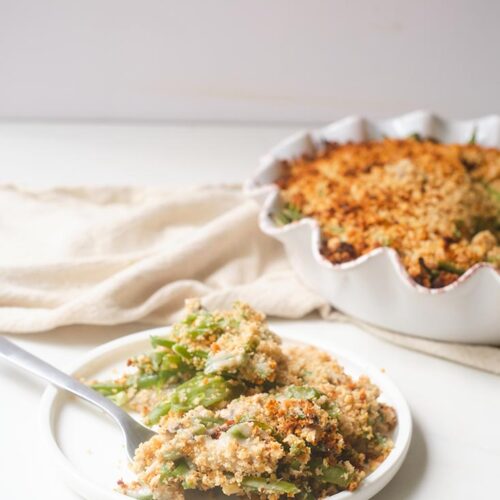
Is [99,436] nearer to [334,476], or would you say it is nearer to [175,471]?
[175,471]

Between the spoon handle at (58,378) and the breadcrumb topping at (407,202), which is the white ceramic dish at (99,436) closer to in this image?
the spoon handle at (58,378)

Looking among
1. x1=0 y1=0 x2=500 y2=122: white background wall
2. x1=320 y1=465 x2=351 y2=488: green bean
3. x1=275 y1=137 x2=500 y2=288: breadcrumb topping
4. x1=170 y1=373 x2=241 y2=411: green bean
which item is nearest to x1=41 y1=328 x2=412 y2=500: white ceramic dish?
x1=320 y1=465 x2=351 y2=488: green bean

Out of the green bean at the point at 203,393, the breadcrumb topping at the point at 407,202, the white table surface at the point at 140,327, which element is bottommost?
the white table surface at the point at 140,327

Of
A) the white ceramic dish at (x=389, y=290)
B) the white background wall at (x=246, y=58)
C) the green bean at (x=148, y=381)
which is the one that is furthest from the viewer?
the white background wall at (x=246, y=58)

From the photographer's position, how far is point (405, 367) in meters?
2.05

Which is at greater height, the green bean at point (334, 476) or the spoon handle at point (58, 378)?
the green bean at point (334, 476)

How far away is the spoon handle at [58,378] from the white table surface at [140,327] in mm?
73

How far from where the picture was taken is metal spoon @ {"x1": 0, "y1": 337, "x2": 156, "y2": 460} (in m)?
1.66

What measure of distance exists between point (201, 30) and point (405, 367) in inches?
73.3

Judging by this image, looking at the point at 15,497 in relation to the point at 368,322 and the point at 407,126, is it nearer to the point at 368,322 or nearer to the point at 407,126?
the point at 368,322

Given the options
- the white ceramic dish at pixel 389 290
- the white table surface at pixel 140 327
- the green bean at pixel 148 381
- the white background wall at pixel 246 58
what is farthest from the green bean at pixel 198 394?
the white background wall at pixel 246 58

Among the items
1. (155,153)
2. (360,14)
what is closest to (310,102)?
(360,14)

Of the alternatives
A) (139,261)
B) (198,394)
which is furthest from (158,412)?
(139,261)

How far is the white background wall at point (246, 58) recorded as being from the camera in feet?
11.2
